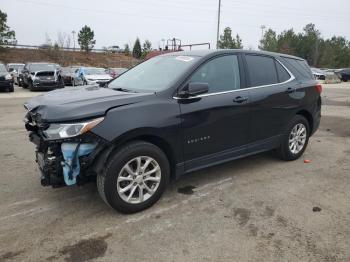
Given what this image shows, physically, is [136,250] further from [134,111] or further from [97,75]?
[97,75]

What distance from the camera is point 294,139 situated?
18.1 feet

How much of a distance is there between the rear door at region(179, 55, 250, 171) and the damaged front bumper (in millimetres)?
1075

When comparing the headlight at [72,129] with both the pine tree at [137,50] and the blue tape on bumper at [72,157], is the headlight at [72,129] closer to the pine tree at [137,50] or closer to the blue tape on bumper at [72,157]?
the blue tape on bumper at [72,157]

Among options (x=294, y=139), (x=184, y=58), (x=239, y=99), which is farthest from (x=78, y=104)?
(x=294, y=139)

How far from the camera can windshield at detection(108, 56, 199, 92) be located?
412 centimetres

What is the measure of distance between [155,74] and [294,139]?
256 cm

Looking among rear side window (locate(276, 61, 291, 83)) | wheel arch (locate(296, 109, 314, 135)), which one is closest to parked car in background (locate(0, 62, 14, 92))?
rear side window (locate(276, 61, 291, 83))

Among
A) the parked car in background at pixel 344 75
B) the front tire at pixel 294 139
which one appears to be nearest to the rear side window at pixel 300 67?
the front tire at pixel 294 139

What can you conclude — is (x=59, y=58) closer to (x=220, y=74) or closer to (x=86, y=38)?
(x=86, y=38)

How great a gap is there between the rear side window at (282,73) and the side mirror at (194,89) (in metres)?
1.79

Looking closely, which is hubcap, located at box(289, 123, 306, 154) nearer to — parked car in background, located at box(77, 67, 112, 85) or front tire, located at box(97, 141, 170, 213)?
front tire, located at box(97, 141, 170, 213)

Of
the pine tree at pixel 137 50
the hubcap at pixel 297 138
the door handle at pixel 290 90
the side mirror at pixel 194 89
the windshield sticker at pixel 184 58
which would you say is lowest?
the hubcap at pixel 297 138

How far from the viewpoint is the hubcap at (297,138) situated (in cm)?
546

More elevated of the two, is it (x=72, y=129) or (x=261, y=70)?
(x=261, y=70)
